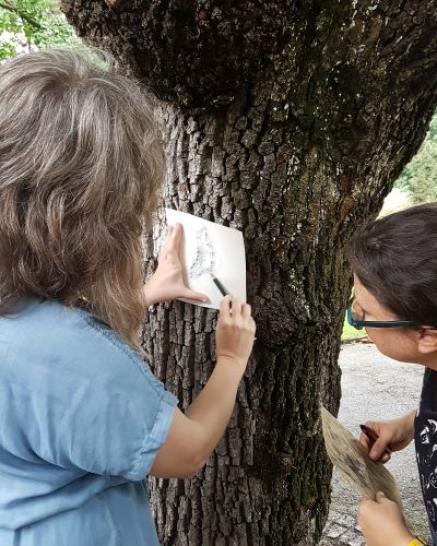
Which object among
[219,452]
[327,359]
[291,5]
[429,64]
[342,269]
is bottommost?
[219,452]

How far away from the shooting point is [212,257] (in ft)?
5.19

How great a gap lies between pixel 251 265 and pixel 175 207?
0.99ft

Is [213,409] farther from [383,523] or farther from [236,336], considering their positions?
[383,523]

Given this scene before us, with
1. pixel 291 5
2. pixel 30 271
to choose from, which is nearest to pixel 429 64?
pixel 291 5

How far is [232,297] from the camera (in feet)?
5.02

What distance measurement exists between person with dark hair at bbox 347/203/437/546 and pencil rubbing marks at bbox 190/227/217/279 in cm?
40

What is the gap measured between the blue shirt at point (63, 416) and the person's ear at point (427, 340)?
2.23 feet

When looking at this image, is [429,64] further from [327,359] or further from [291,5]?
[327,359]

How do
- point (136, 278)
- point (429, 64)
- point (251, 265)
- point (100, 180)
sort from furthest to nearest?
point (251, 265), point (429, 64), point (136, 278), point (100, 180)

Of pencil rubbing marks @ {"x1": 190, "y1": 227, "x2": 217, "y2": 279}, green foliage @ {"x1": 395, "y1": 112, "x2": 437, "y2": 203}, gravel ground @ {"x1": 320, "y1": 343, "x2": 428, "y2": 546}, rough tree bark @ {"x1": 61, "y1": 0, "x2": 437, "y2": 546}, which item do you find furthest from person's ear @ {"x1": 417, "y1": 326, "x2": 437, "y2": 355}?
green foliage @ {"x1": 395, "y1": 112, "x2": 437, "y2": 203}

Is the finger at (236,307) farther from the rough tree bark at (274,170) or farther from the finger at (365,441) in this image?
the finger at (365,441)

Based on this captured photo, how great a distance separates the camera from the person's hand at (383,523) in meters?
1.38

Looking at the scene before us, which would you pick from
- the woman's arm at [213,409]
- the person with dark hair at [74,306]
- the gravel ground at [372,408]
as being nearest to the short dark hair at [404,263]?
the woman's arm at [213,409]

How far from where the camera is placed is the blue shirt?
39.4 inches
